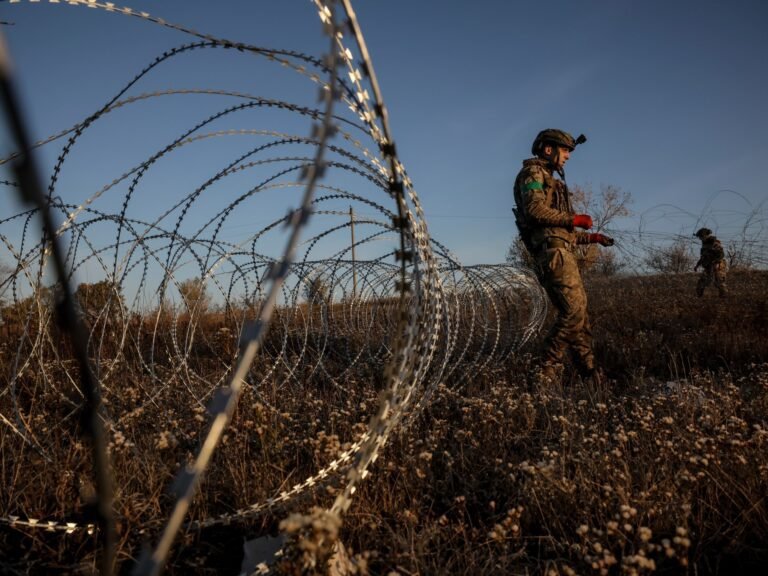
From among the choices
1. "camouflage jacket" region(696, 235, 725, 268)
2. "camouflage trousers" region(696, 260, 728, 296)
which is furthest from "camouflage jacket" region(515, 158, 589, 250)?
"camouflage jacket" region(696, 235, 725, 268)

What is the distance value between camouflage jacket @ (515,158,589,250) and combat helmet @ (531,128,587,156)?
0.88ft

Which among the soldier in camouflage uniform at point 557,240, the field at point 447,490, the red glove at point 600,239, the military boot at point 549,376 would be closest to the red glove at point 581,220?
the soldier in camouflage uniform at point 557,240

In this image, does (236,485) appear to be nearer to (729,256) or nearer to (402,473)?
(402,473)

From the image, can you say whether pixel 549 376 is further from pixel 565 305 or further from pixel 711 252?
pixel 711 252

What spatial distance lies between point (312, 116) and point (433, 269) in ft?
3.48

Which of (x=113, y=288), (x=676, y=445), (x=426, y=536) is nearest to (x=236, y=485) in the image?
(x=426, y=536)

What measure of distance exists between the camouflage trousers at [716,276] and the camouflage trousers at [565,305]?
33.9 feet

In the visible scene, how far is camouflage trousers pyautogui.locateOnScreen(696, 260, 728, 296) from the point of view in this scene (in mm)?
13070

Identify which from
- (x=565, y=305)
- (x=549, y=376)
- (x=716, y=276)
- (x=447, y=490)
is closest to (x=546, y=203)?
(x=565, y=305)

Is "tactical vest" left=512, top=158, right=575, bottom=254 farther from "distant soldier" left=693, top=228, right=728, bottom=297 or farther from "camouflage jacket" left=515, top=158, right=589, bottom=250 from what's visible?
"distant soldier" left=693, top=228, right=728, bottom=297

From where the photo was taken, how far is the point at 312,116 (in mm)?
2504

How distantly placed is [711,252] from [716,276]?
0.78 metres

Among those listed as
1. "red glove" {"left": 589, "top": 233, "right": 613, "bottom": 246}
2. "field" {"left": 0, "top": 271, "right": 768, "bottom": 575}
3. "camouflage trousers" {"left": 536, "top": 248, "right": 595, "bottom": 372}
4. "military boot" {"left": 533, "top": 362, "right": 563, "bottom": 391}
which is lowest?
"field" {"left": 0, "top": 271, "right": 768, "bottom": 575}

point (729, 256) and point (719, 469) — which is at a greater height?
point (729, 256)
